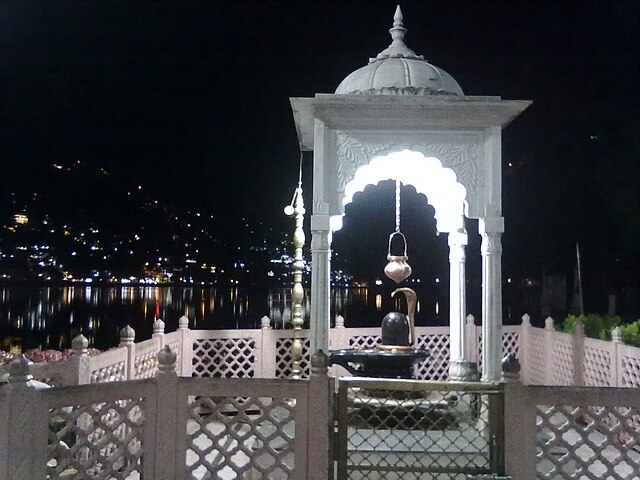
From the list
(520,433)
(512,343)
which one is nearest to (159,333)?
(520,433)

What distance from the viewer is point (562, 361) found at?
382 inches

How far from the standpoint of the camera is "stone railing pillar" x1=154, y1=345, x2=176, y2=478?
173 inches

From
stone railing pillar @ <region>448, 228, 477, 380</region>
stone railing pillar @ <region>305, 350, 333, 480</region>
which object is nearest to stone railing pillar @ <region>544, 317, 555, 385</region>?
stone railing pillar @ <region>448, 228, 477, 380</region>

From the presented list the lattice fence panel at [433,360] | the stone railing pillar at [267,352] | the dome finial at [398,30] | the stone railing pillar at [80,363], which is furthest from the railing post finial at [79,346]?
the lattice fence panel at [433,360]

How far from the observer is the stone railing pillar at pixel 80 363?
6.14m

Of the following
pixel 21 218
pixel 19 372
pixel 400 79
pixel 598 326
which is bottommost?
pixel 19 372

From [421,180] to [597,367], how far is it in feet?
11.6

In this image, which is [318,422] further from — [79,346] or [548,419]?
[79,346]

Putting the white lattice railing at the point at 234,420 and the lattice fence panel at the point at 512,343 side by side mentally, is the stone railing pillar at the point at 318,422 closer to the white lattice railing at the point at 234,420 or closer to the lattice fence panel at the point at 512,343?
the white lattice railing at the point at 234,420

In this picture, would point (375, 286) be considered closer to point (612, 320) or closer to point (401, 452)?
point (612, 320)

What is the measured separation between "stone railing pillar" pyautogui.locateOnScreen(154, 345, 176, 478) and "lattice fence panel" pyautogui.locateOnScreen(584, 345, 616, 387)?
19.9 ft

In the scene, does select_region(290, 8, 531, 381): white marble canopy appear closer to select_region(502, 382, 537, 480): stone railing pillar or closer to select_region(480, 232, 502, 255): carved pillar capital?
select_region(480, 232, 502, 255): carved pillar capital

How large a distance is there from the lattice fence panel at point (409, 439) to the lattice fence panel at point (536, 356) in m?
3.69

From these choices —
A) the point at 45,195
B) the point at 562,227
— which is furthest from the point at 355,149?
the point at 45,195
